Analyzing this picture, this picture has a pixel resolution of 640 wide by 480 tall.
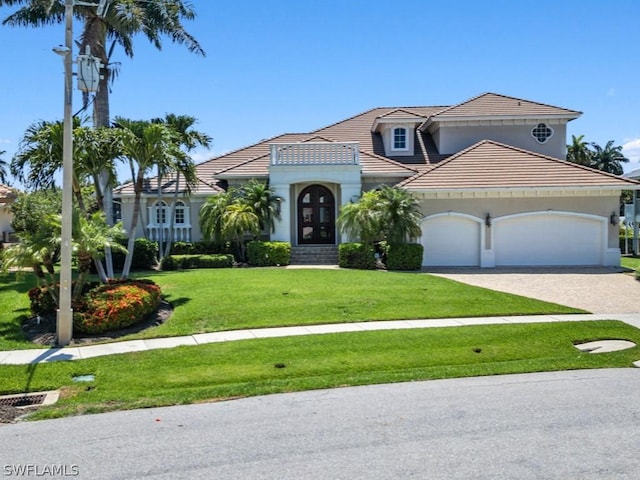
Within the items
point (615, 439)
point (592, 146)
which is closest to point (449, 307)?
point (615, 439)

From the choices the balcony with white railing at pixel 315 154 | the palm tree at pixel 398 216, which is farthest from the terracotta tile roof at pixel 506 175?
the balcony with white railing at pixel 315 154

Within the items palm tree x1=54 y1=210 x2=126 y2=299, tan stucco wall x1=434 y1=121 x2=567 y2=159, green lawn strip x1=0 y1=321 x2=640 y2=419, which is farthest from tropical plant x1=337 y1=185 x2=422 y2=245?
palm tree x1=54 y1=210 x2=126 y2=299

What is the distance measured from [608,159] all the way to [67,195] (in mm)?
71957

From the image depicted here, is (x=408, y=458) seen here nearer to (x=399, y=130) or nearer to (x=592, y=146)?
(x=399, y=130)

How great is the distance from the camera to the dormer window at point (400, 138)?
28031mm

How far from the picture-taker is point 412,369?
8.79m

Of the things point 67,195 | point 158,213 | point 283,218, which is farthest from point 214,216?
point 67,195

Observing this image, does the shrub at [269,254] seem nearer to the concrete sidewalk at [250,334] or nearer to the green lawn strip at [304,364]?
the concrete sidewalk at [250,334]

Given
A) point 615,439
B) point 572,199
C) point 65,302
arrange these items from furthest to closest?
1. point 572,199
2. point 65,302
3. point 615,439

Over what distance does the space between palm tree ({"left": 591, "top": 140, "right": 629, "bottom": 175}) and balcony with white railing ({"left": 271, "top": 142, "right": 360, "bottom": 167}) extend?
5520 centimetres

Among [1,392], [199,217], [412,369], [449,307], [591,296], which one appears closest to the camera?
[1,392]

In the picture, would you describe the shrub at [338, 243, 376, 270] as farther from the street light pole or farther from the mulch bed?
the street light pole

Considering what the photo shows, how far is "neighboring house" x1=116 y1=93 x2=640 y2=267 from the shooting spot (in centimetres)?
2286

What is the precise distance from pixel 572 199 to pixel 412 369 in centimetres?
1729
